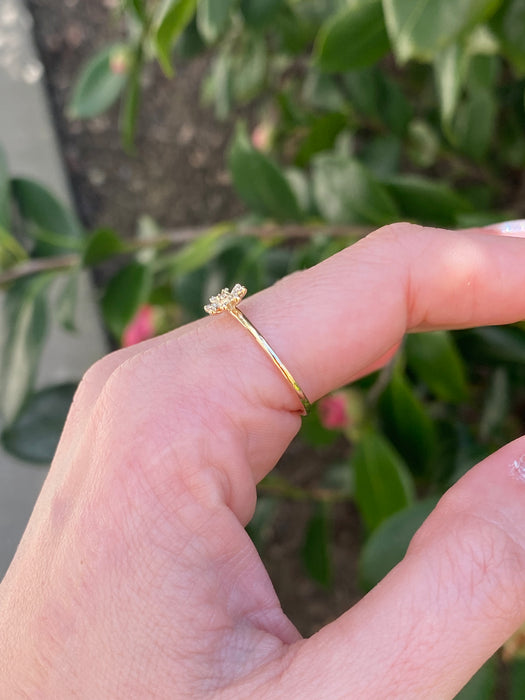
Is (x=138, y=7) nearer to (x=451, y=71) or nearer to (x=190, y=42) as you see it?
(x=190, y=42)

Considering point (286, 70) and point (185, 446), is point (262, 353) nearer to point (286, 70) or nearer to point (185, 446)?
point (185, 446)

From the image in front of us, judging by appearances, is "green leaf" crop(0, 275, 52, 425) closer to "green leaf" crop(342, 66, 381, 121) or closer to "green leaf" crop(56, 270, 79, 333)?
"green leaf" crop(56, 270, 79, 333)

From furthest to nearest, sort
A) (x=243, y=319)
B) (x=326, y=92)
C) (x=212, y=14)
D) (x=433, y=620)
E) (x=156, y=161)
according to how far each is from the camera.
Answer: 1. (x=156, y=161)
2. (x=326, y=92)
3. (x=212, y=14)
4. (x=243, y=319)
5. (x=433, y=620)

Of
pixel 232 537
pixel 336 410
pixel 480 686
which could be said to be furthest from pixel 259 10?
pixel 480 686

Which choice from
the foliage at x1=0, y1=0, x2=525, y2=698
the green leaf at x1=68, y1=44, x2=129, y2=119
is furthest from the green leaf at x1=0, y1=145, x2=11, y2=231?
the green leaf at x1=68, y1=44, x2=129, y2=119

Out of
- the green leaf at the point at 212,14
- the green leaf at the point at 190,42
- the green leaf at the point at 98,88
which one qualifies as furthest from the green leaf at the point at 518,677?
the green leaf at the point at 98,88

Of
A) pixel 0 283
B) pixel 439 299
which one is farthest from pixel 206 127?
pixel 439 299
